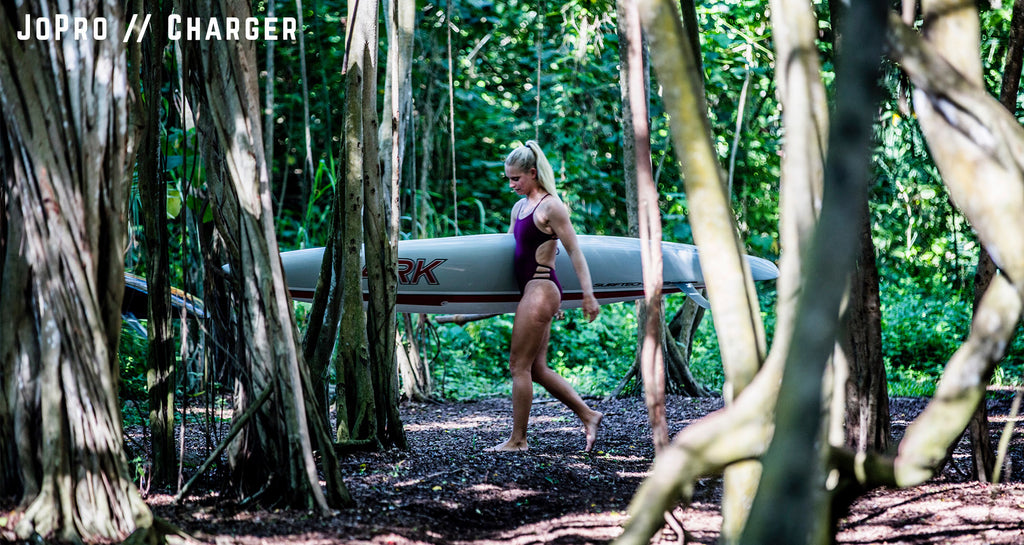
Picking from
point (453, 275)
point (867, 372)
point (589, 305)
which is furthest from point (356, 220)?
point (867, 372)

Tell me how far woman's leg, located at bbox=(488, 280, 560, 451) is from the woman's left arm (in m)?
0.18

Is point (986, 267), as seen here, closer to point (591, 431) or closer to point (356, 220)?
point (591, 431)

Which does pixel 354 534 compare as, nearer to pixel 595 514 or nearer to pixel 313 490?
pixel 313 490

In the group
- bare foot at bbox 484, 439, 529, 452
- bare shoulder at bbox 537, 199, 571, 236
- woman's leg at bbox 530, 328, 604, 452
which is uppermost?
bare shoulder at bbox 537, 199, 571, 236

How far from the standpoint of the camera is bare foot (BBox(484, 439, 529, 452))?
15.0ft

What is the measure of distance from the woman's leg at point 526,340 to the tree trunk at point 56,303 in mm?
2433

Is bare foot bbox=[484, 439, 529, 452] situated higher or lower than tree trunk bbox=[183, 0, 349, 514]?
lower

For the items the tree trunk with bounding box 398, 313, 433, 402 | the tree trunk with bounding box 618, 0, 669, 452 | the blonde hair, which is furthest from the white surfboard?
the tree trunk with bounding box 618, 0, 669, 452

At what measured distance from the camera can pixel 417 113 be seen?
1046 cm

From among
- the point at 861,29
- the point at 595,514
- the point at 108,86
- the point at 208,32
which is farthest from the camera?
the point at 595,514

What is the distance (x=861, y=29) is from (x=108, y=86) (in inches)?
77.2

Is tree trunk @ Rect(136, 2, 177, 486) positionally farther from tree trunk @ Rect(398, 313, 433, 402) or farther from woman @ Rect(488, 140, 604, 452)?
tree trunk @ Rect(398, 313, 433, 402)

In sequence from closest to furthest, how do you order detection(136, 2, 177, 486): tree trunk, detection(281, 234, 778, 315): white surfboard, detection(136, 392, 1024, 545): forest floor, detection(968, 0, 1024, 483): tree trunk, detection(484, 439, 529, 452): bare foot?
detection(136, 392, 1024, 545): forest floor < detection(136, 2, 177, 486): tree trunk < detection(968, 0, 1024, 483): tree trunk < detection(484, 439, 529, 452): bare foot < detection(281, 234, 778, 315): white surfboard

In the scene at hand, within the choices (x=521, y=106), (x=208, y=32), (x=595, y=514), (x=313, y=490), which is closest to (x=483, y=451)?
(x=595, y=514)
